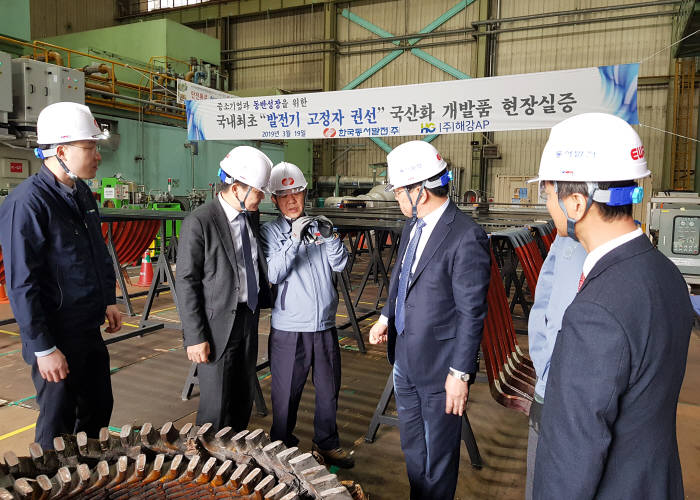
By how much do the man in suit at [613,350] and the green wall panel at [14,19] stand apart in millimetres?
10001

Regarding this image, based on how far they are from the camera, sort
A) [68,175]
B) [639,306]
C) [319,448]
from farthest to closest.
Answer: [319,448], [68,175], [639,306]

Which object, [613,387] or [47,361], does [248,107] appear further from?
[613,387]

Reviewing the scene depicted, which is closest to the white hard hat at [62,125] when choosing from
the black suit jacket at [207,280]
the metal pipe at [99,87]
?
the black suit jacket at [207,280]

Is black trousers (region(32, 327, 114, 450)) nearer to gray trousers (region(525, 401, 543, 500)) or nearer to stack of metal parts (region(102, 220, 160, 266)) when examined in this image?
gray trousers (region(525, 401, 543, 500))

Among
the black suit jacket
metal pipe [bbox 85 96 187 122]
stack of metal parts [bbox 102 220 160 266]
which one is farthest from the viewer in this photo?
metal pipe [bbox 85 96 187 122]

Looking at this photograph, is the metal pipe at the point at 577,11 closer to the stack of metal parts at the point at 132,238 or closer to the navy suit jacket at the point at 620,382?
the stack of metal parts at the point at 132,238

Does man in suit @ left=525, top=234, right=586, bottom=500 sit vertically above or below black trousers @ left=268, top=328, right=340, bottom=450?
above

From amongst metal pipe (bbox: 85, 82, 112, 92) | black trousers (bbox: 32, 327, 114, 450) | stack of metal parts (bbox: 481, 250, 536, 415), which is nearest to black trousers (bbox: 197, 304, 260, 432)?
black trousers (bbox: 32, 327, 114, 450)

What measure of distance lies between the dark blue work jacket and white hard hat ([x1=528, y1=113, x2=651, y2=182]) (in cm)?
182

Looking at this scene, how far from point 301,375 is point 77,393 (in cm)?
100

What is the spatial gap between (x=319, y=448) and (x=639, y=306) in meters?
2.03

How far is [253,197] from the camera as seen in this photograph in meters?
2.30

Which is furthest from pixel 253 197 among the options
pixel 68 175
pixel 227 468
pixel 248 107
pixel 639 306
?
pixel 248 107

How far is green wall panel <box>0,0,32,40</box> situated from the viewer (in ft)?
26.7
